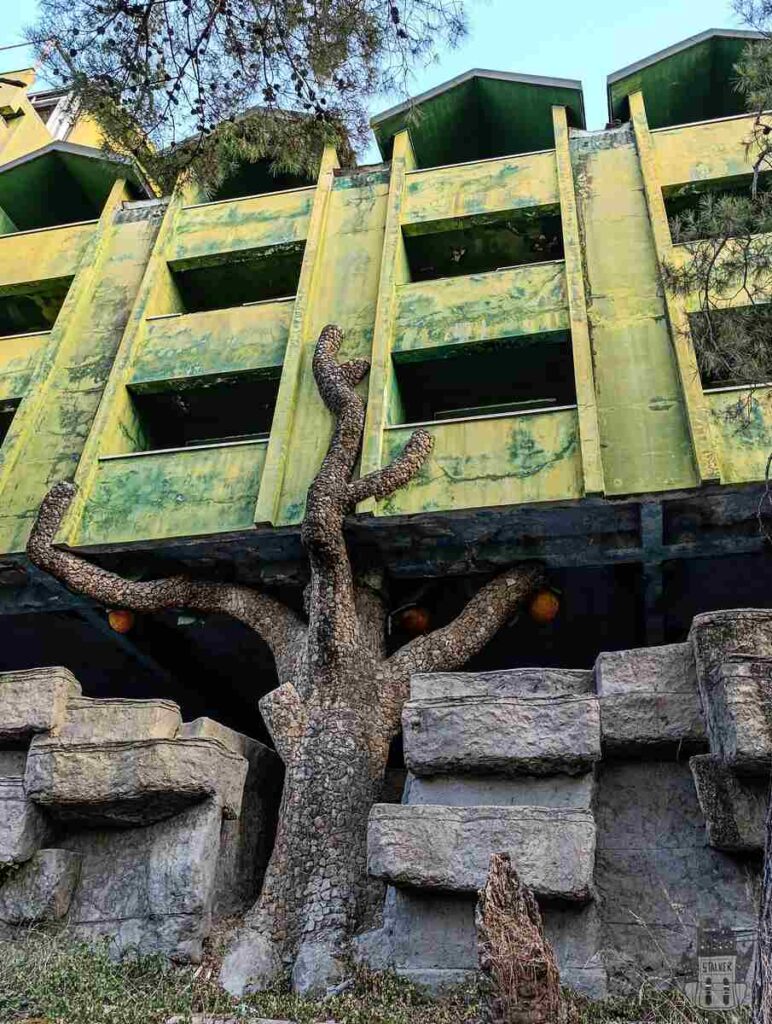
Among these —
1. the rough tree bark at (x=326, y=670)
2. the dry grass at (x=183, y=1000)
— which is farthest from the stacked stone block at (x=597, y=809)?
the rough tree bark at (x=326, y=670)

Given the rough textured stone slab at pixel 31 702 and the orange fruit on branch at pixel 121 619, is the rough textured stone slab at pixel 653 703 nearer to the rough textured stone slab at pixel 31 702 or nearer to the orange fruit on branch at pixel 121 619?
the rough textured stone slab at pixel 31 702

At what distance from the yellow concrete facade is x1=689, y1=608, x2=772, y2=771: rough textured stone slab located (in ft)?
9.10

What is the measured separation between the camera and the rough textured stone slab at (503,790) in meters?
6.26

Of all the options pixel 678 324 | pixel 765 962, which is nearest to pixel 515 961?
pixel 765 962

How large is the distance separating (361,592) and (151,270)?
262 inches

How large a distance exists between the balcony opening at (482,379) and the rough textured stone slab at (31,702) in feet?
17.2

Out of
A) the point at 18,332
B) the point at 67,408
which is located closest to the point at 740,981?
the point at 67,408

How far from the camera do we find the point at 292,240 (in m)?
13.0

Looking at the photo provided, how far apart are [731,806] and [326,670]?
3866 millimetres

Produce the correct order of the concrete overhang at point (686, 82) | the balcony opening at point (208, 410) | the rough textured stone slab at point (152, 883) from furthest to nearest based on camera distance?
the concrete overhang at point (686, 82)
the balcony opening at point (208, 410)
the rough textured stone slab at point (152, 883)

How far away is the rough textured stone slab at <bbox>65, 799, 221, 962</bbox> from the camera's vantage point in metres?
6.46

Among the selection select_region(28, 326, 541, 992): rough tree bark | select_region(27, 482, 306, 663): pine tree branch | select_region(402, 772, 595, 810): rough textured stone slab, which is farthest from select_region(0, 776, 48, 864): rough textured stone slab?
select_region(402, 772, 595, 810): rough textured stone slab

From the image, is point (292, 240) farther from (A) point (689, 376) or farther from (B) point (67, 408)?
(A) point (689, 376)

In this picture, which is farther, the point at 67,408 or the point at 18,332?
the point at 18,332
